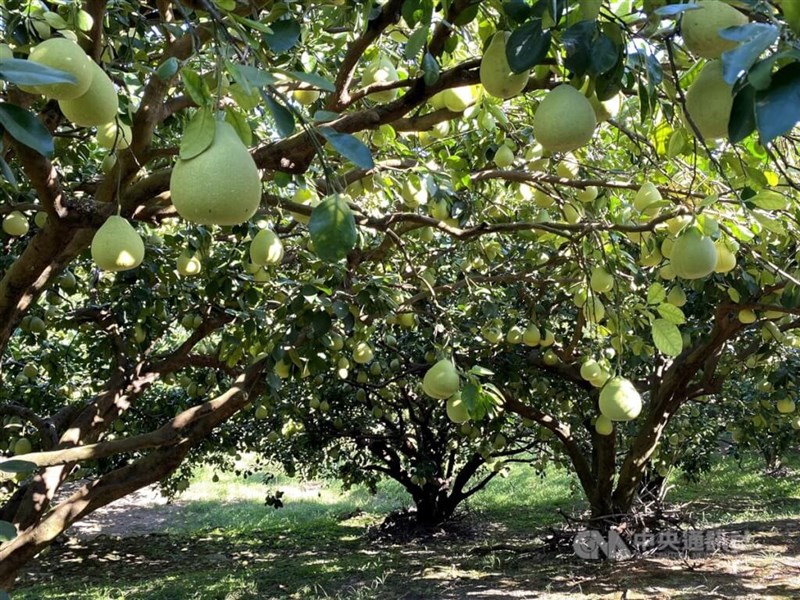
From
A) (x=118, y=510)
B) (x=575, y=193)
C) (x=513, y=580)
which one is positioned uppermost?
(x=575, y=193)

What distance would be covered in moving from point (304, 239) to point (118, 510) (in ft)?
39.2

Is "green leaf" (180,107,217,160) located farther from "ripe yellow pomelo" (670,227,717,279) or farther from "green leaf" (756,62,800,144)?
"ripe yellow pomelo" (670,227,717,279)

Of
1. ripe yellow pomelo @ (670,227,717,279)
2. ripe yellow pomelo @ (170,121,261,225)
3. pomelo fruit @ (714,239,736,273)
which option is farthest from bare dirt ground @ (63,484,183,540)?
ripe yellow pomelo @ (170,121,261,225)

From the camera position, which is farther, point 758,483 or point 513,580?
point 758,483

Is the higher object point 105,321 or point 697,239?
point 105,321

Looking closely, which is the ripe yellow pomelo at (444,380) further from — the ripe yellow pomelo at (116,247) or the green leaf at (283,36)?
the green leaf at (283,36)

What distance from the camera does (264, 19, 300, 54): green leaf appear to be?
3.84ft

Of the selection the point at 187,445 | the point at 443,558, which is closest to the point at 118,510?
the point at 443,558

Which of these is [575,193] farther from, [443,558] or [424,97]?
[443,558]

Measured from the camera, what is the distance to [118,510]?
13281 mm

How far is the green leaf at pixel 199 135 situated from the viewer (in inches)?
36.2

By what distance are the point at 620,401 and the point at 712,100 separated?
1.19 m

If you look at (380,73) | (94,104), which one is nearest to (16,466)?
(94,104)

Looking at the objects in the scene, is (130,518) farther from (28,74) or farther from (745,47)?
(745,47)
